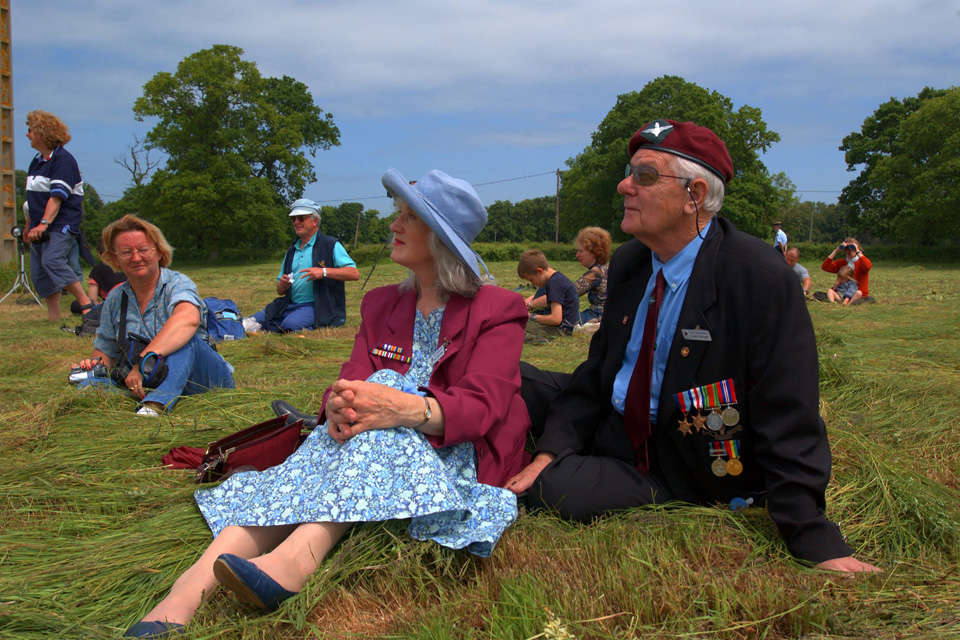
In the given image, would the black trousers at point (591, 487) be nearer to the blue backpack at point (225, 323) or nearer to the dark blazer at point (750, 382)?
the dark blazer at point (750, 382)

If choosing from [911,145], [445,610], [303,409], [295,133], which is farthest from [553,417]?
[911,145]

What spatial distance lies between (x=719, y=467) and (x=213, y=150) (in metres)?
45.8

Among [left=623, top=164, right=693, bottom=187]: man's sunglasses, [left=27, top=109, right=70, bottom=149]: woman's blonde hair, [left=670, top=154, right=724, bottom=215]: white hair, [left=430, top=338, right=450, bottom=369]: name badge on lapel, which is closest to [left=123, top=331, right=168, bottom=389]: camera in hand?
[left=430, top=338, right=450, bottom=369]: name badge on lapel

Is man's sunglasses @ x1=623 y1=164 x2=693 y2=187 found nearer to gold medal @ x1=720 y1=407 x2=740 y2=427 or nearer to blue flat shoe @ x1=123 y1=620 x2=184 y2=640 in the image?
gold medal @ x1=720 y1=407 x2=740 y2=427

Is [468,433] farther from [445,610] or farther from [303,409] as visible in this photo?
[303,409]

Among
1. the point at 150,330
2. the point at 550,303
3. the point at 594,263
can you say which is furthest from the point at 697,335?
the point at 594,263

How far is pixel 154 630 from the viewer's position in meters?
1.88

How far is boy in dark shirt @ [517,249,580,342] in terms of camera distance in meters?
7.58

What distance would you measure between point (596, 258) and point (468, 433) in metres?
5.89

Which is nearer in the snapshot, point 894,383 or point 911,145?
point 894,383

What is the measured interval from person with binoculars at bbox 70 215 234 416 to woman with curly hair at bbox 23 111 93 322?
479cm

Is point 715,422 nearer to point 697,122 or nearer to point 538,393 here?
point 538,393

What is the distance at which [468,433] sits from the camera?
2.42 metres

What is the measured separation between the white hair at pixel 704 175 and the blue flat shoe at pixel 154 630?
207 cm
